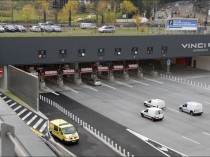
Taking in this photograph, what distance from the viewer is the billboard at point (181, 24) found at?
58719mm

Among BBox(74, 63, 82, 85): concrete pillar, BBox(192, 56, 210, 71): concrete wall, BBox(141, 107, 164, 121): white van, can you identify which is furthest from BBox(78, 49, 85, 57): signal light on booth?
BBox(192, 56, 210, 71): concrete wall

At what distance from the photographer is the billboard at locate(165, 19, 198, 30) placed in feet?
193

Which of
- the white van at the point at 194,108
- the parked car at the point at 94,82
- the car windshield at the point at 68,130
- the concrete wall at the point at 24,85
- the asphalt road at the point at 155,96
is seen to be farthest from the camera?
the parked car at the point at 94,82

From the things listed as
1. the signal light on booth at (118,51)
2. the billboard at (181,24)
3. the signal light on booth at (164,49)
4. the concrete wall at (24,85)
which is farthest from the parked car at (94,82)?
the billboard at (181,24)

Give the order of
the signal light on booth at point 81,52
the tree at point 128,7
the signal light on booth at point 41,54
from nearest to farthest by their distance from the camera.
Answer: the signal light on booth at point 41,54
the signal light on booth at point 81,52
the tree at point 128,7

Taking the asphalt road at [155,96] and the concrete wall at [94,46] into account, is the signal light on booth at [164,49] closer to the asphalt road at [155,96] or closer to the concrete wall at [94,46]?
the concrete wall at [94,46]

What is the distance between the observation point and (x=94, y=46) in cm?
4759

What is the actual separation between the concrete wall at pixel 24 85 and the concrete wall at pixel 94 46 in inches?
91.6

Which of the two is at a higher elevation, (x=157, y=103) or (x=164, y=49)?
(x=164, y=49)

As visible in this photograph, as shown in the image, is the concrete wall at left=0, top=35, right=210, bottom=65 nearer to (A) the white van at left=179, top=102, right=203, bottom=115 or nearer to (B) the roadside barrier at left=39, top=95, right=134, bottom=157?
(B) the roadside barrier at left=39, top=95, right=134, bottom=157

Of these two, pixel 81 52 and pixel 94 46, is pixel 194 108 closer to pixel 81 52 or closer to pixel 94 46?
pixel 94 46

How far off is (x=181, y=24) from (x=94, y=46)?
60.7 ft

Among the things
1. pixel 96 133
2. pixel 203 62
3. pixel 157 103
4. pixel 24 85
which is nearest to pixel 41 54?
pixel 24 85

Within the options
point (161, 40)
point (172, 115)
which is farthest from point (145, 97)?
point (161, 40)
